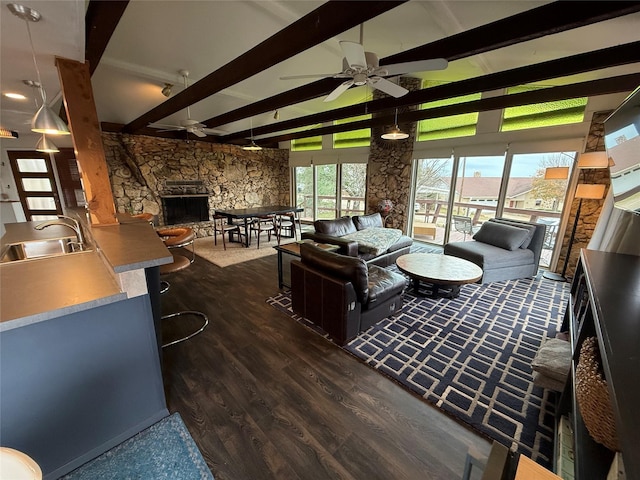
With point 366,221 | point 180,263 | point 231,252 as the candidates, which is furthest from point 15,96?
point 366,221

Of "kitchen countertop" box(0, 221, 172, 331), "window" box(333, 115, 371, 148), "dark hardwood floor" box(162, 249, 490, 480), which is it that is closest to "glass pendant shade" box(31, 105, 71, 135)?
"kitchen countertop" box(0, 221, 172, 331)

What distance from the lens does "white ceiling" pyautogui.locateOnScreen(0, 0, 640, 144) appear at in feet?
5.94

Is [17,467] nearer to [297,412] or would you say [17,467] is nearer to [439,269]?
[297,412]

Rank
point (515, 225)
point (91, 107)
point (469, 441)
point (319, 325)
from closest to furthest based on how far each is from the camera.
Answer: point (469, 441) < point (91, 107) < point (319, 325) < point (515, 225)

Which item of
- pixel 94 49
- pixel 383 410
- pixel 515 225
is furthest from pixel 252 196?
pixel 383 410

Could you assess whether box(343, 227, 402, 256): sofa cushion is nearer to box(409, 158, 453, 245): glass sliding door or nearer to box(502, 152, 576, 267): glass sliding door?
box(409, 158, 453, 245): glass sliding door

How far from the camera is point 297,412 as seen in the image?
1.71 meters

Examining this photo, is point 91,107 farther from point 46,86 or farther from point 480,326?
point 480,326

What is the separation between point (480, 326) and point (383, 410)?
1.60 metres

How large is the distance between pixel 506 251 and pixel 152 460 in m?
4.58

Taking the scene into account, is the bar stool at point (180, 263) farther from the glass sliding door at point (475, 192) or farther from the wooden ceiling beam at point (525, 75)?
the glass sliding door at point (475, 192)

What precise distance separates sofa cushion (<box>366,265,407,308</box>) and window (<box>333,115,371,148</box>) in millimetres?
4746

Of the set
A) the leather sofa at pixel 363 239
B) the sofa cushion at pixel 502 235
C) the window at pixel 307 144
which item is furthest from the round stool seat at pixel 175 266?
the window at pixel 307 144

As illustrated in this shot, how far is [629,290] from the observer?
1.44 meters
